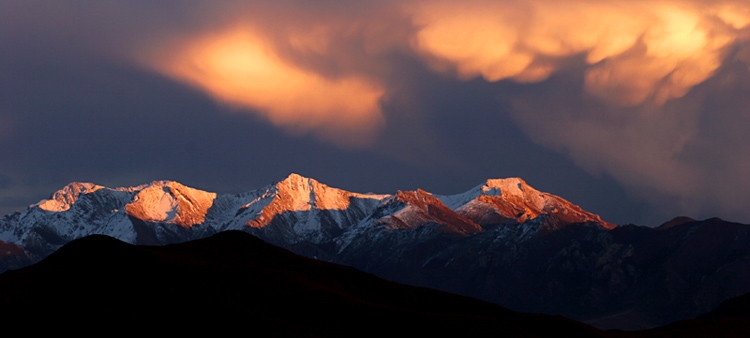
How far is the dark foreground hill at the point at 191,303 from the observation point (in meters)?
147

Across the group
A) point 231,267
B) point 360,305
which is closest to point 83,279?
point 231,267

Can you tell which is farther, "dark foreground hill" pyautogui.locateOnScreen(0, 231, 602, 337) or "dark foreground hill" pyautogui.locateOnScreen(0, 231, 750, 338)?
"dark foreground hill" pyautogui.locateOnScreen(0, 231, 602, 337)

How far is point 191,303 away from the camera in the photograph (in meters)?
158

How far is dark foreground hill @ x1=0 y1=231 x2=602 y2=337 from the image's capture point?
14712 cm

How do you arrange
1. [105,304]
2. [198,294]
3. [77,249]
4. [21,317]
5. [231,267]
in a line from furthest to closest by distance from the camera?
[231,267] → [77,249] → [198,294] → [105,304] → [21,317]

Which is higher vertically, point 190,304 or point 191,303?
point 191,303

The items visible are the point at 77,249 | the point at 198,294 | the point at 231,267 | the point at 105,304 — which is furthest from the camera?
the point at 231,267

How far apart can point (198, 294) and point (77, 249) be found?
3283 centimetres

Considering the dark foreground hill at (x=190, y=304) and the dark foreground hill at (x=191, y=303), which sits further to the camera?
the dark foreground hill at (x=191, y=303)

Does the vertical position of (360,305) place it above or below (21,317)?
above

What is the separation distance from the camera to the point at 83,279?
165 m

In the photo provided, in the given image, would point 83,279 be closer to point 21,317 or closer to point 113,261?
point 113,261

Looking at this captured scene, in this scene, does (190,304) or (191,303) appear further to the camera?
(191,303)

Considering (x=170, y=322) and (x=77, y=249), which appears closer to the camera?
(x=170, y=322)
